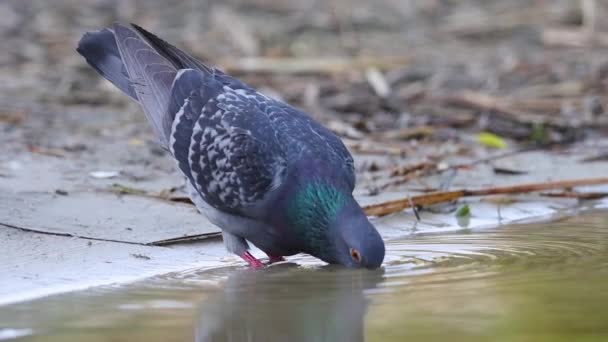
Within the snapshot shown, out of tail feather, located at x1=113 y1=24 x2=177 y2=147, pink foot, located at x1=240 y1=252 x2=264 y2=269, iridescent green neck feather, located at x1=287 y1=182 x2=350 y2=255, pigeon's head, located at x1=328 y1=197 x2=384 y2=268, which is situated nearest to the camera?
pigeon's head, located at x1=328 y1=197 x2=384 y2=268

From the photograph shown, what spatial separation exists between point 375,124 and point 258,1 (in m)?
4.07

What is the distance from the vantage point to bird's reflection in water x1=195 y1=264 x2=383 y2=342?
12.3 ft

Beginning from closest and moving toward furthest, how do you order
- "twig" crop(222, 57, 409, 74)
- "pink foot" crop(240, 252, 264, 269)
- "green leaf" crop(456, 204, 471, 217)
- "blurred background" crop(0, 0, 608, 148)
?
"pink foot" crop(240, 252, 264, 269) < "green leaf" crop(456, 204, 471, 217) < "blurred background" crop(0, 0, 608, 148) < "twig" crop(222, 57, 409, 74)

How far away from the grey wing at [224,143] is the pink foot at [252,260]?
0.21m

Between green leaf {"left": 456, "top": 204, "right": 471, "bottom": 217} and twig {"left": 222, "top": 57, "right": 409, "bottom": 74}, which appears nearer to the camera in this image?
green leaf {"left": 456, "top": 204, "right": 471, "bottom": 217}

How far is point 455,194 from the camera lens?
21.4 ft

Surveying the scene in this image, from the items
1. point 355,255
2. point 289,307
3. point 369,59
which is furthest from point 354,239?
point 369,59

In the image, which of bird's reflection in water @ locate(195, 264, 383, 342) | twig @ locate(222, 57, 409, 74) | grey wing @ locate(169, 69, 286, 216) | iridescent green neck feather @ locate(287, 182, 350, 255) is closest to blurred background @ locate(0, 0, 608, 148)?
twig @ locate(222, 57, 409, 74)

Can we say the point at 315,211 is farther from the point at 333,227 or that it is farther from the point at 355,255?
the point at 355,255

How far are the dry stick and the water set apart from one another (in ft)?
2.94

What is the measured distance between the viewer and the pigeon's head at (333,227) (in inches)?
192

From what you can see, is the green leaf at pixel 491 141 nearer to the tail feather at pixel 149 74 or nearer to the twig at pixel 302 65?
the twig at pixel 302 65

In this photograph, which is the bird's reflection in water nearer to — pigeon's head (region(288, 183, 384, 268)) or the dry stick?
pigeon's head (region(288, 183, 384, 268))

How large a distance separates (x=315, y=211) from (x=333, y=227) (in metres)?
0.12
